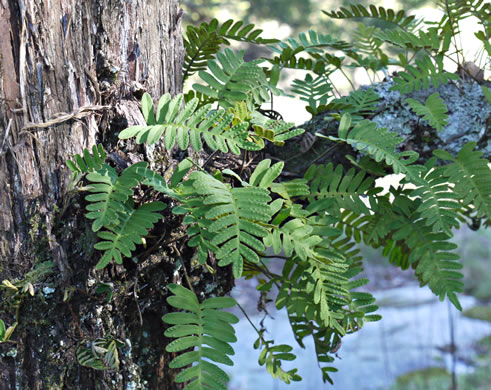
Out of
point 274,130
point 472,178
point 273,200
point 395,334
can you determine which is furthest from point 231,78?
point 395,334

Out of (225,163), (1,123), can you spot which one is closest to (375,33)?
(225,163)

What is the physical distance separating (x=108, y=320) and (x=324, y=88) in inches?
33.4

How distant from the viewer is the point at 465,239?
6527 millimetres

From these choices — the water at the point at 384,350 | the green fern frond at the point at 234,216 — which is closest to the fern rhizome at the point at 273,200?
the green fern frond at the point at 234,216

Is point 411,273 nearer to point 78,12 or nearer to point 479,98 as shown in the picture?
point 479,98

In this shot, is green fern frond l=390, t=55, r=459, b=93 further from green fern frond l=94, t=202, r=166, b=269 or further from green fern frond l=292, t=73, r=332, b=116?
green fern frond l=94, t=202, r=166, b=269

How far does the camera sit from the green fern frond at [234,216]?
82cm

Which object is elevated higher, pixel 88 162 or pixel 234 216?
pixel 88 162

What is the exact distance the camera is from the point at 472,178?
3.65ft

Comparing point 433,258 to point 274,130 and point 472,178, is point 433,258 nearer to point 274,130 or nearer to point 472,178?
point 472,178

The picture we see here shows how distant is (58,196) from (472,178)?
0.96 meters

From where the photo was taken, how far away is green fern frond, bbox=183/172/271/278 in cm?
82

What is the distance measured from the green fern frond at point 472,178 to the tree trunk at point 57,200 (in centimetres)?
72

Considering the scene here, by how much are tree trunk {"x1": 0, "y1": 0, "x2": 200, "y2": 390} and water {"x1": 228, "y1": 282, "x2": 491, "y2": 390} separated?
3316 millimetres
